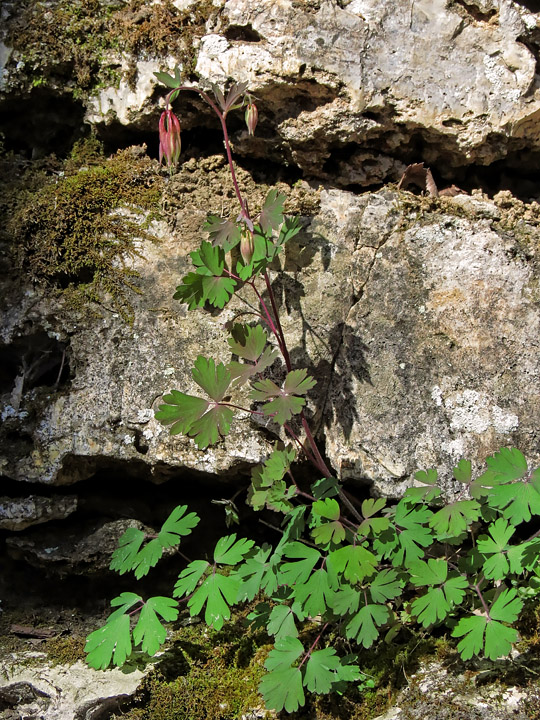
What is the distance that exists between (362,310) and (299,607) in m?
1.19

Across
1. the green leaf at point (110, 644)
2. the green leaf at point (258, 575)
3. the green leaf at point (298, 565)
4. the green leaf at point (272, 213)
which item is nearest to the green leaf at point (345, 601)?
the green leaf at point (298, 565)

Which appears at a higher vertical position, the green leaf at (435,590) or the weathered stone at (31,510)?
the weathered stone at (31,510)

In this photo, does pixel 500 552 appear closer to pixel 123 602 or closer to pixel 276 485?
pixel 276 485

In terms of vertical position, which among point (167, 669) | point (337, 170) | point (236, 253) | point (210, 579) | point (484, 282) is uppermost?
point (337, 170)

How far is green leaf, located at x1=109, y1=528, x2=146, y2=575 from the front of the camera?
2.21 meters

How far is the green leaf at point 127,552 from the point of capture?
2215mm

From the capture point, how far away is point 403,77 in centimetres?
264

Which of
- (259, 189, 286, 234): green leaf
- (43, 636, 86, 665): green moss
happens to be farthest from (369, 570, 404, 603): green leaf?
(259, 189, 286, 234): green leaf

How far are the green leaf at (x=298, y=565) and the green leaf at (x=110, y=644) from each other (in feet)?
1.84

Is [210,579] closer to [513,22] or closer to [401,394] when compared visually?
[401,394]

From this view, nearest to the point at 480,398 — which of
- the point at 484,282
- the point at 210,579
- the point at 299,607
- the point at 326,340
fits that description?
the point at 484,282

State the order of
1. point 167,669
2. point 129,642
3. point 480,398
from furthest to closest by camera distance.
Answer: point 480,398, point 167,669, point 129,642

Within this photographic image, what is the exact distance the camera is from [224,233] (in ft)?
7.50

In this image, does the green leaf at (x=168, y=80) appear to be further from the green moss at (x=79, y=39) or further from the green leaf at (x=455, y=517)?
the green leaf at (x=455, y=517)
